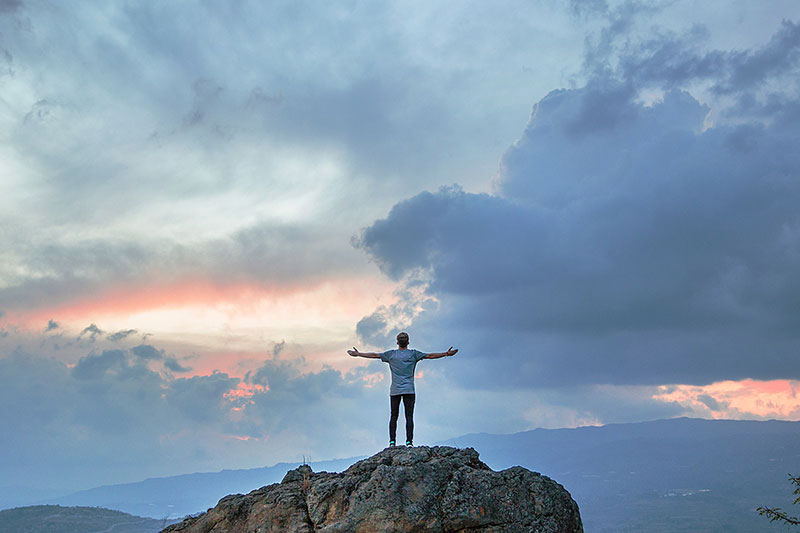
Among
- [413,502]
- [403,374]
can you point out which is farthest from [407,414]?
[413,502]

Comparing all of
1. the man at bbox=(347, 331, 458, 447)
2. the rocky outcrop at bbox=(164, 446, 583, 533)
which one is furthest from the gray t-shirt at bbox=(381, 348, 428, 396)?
the rocky outcrop at bbox=(164, 446, 583, 533)

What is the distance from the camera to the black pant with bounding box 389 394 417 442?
808 inches

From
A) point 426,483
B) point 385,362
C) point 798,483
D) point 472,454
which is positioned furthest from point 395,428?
point 798,483

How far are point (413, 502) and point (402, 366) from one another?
18.5ft

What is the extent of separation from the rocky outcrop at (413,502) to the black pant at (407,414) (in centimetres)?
306

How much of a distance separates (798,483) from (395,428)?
18755mm

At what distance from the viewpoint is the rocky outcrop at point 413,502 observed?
15.1 meters

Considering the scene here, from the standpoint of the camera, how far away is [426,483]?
1570 centimetres

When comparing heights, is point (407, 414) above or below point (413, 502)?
above

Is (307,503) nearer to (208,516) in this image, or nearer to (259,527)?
(259,527)

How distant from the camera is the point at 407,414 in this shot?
20641 millimetres

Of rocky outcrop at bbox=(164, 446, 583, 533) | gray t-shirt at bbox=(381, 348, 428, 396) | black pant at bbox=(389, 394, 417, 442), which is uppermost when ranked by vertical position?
gray t-shirt at bbox=(381, 348, 428, 396)

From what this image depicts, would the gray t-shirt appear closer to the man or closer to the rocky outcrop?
the man

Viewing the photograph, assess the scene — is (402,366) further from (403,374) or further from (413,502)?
(413,502)
